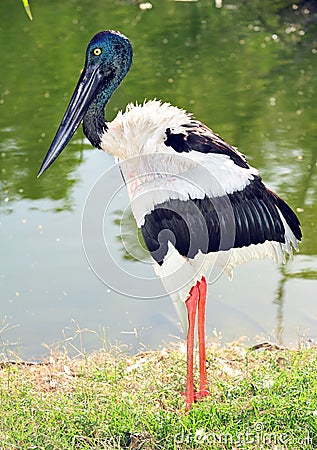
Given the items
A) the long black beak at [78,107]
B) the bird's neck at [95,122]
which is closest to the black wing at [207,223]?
the bird's neck at [95,122]

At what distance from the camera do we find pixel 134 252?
18.4ft

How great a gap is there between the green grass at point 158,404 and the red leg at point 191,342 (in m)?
0.06

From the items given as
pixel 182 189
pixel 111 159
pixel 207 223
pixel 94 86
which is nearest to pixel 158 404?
pixel 207 223

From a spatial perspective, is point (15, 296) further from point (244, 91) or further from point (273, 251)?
point (244, 91)

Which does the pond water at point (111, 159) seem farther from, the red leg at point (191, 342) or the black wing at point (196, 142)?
the black wing at point (196, 142)

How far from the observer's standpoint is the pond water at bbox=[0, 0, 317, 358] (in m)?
4.86

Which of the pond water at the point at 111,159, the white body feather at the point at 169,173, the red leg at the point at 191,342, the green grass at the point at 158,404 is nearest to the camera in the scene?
the green grass at the point at 158,404

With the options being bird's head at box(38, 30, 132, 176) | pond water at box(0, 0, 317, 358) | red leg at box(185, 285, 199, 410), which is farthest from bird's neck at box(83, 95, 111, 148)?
red leg at box(185, 285, 199, 410)

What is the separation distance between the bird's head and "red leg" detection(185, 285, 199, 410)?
81cm

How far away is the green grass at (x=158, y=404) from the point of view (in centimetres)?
323

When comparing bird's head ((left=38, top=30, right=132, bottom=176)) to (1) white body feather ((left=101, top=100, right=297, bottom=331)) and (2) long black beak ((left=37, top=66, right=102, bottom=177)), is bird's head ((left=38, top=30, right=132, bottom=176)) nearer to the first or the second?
(2) long black beak ((left=37, top=66, right=102, bottom=177))

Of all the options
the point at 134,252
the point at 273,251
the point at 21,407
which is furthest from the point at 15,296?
the point at 273,251

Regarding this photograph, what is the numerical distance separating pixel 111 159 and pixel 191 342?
3.71 meters

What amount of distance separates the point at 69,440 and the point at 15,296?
6.47ft
